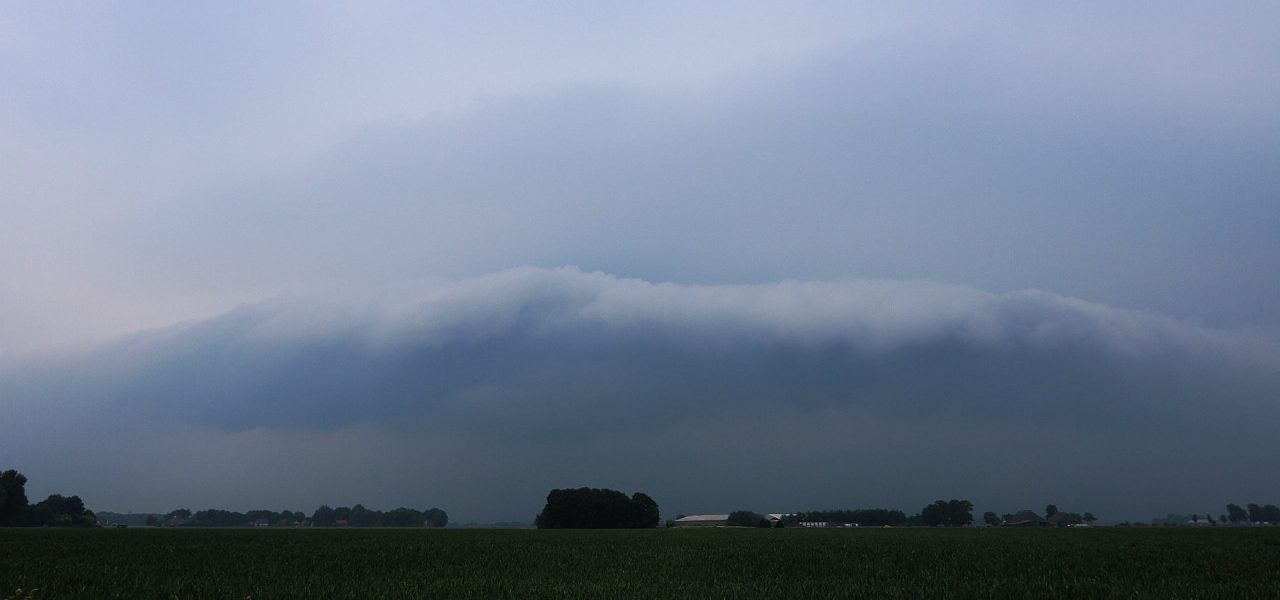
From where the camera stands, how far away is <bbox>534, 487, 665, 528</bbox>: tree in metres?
143

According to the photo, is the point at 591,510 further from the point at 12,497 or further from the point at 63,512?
the point at 63,512

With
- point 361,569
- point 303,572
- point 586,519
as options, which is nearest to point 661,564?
point 361,569

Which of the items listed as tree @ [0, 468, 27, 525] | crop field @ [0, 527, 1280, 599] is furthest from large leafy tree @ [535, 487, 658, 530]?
crop field @ [0, 527, 1280, 599]

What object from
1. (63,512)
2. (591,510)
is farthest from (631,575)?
(63,512)

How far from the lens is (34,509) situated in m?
149

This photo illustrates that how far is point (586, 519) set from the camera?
14250 cm

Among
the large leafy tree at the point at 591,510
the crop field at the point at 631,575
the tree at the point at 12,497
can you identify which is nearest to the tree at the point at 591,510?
the large leafy tree at the point at 591,510

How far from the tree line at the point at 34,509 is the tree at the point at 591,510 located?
9453 centimetres

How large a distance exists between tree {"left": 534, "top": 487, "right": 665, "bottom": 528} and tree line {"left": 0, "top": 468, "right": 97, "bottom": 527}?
94.5m

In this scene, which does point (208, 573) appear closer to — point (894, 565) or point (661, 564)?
point (661, 564)

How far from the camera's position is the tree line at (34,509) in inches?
5256

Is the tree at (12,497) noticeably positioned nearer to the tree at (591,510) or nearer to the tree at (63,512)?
the tree at (63,512)

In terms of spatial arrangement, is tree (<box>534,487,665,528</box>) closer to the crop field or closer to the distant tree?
the distant tree

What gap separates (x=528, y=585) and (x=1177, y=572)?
20.6 m
